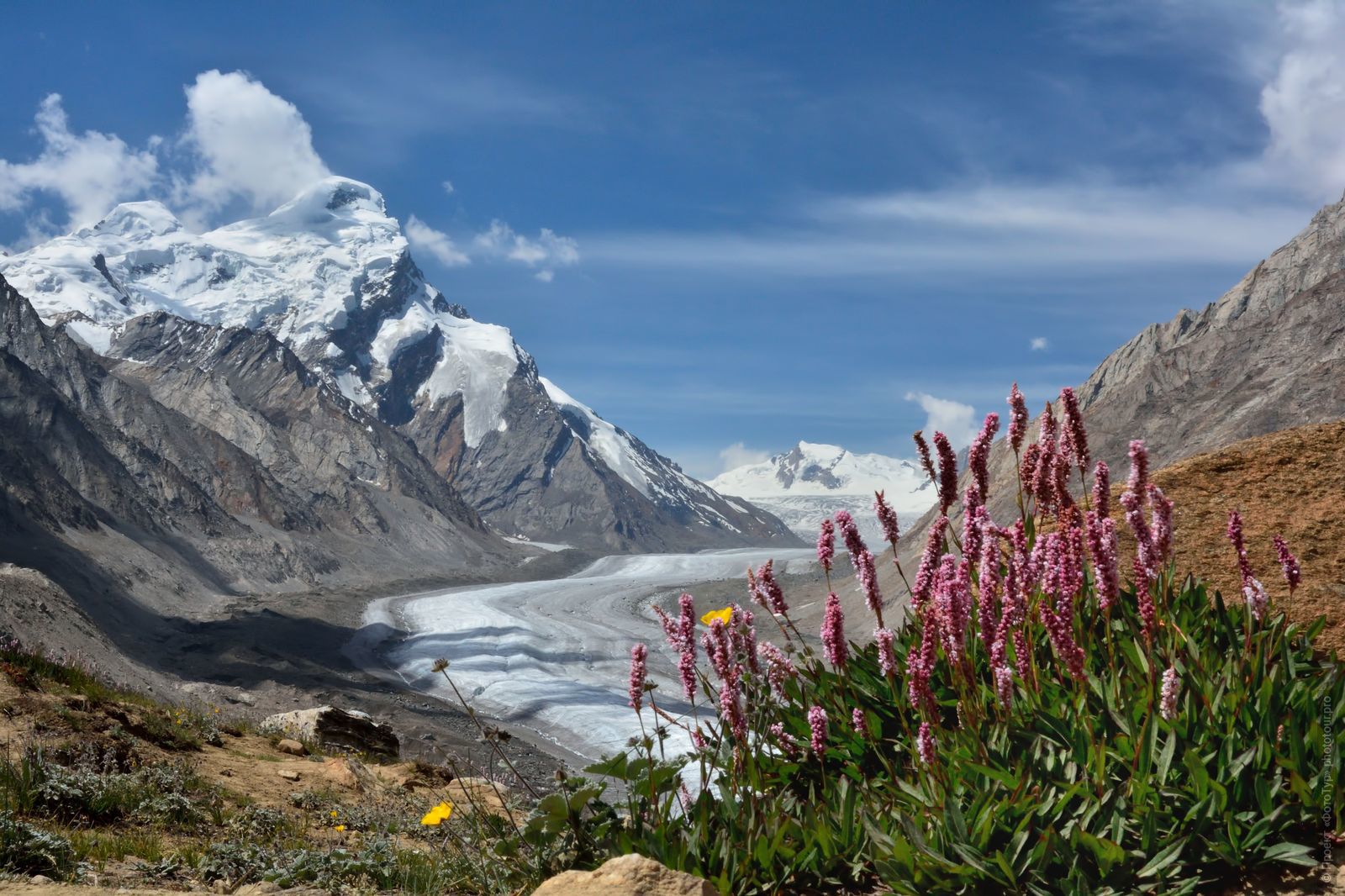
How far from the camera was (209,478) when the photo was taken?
122m

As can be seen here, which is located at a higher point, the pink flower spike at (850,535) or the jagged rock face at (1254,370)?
the jagged rock face at (1254,370)

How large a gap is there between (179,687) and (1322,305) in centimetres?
7892

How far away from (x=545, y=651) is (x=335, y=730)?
54790mm

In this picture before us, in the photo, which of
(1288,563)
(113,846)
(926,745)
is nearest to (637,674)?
(926,745)

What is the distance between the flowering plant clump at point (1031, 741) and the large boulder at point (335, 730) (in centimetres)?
1246

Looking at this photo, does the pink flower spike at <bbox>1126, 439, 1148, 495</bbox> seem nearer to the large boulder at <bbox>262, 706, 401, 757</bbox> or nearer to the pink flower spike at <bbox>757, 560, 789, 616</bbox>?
the pink flower spike at <bbox>757, 560, 789, 616</bbox>

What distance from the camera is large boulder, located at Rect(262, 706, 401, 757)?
16953 mm

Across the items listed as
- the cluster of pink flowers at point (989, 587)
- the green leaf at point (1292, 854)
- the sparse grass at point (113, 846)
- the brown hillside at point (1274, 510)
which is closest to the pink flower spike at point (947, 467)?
the cluster of pink flowers at point (989, 587)

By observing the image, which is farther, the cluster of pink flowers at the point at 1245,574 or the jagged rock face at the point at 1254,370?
the jagged rock face at the point at 1254,370

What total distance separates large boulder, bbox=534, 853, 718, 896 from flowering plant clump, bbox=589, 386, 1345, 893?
0.44 meters

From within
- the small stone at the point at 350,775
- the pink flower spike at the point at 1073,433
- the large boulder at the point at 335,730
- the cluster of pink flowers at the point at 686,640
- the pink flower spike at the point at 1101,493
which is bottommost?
the large boulder at the point at 335,730

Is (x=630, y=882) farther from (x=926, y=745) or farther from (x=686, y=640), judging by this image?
(x=926, y=745)

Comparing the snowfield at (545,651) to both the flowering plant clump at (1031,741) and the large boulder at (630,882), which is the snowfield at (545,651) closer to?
the flowering plant clump at (1031,741)

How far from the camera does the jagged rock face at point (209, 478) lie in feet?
280
